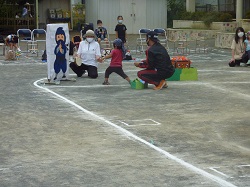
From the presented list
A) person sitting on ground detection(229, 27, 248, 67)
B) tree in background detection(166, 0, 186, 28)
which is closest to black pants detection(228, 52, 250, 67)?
person sitting on ground detection(229, 27, 248, 67)

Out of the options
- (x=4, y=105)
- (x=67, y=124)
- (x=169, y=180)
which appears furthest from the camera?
(x=4, y=105)

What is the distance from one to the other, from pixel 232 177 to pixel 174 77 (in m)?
10.2

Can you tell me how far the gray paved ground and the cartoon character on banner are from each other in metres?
0.45

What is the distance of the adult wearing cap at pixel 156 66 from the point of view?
660 inches

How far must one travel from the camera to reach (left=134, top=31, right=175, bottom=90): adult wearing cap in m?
16.8

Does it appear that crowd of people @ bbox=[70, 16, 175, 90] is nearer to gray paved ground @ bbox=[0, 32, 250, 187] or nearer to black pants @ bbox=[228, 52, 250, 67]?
gray paved ground @ bbox=[0, 32, 250, 187]

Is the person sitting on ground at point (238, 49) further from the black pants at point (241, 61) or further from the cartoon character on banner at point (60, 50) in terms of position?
the cartoon character on banner at point (60, 50)

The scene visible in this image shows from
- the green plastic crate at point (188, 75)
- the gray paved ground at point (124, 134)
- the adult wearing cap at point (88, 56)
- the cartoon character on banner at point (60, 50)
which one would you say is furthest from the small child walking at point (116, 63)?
the green plastic crate at point (188, 75)

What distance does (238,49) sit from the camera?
75.0 ft

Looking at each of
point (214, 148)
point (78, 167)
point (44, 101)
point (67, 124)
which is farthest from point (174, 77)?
point (78, 167)

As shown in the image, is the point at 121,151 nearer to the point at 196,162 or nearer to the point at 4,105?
the point at 196,162

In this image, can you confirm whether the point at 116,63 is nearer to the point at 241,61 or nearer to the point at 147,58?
the point at 147,58

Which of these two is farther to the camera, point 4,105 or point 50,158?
point 4,105

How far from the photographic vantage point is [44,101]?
48.4ft
